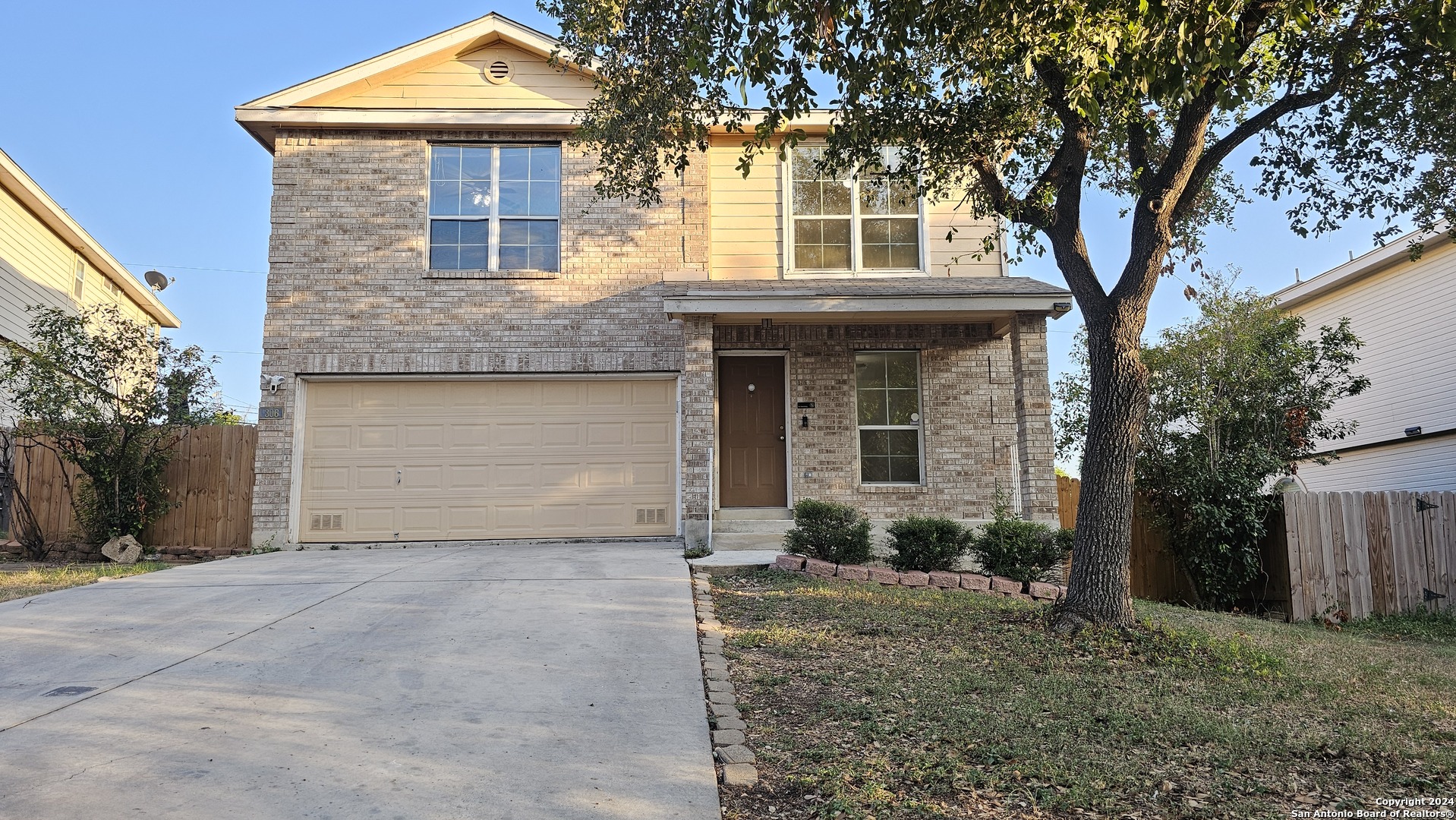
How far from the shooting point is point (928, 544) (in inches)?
355

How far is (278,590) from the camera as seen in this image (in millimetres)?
7832

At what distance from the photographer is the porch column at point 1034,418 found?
11133mm

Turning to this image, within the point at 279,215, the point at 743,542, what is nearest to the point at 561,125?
the point at 279,215

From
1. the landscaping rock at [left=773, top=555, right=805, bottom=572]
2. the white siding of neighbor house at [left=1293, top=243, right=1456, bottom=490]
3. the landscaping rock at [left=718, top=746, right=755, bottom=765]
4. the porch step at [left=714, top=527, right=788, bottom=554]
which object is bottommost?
the landscaping rock at [left=718, top=746, right=755, bottom=765]

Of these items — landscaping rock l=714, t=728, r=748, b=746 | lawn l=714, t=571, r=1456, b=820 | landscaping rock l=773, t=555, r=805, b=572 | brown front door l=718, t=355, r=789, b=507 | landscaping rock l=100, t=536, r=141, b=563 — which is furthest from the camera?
brown front door l=718, t=355, r=789, b=507

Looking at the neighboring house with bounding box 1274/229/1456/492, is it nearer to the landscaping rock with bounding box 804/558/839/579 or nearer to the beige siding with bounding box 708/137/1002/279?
the beige siding with bounding box 708/137/1002/279

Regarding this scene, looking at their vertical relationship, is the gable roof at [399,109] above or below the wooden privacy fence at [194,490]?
above

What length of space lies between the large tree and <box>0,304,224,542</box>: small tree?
23.4 feet

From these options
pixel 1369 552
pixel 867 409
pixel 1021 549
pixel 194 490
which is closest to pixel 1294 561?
pixel 1369 552

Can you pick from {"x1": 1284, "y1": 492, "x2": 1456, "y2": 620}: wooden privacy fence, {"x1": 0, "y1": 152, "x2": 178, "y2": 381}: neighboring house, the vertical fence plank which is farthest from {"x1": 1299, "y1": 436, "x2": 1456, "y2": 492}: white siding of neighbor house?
{"x1": 0, "y1": 152, "x2": 178, "y2": 381}: neighboring house

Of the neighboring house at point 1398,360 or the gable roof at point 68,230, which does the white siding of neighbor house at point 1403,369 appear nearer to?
the neighboring house at point 1398,360

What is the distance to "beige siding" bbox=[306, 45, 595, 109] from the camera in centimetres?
1230

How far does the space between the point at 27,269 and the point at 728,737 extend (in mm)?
17660

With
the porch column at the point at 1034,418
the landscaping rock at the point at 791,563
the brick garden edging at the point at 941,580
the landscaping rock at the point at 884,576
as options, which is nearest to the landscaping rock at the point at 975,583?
the brick garden edging at the point at 941,580
